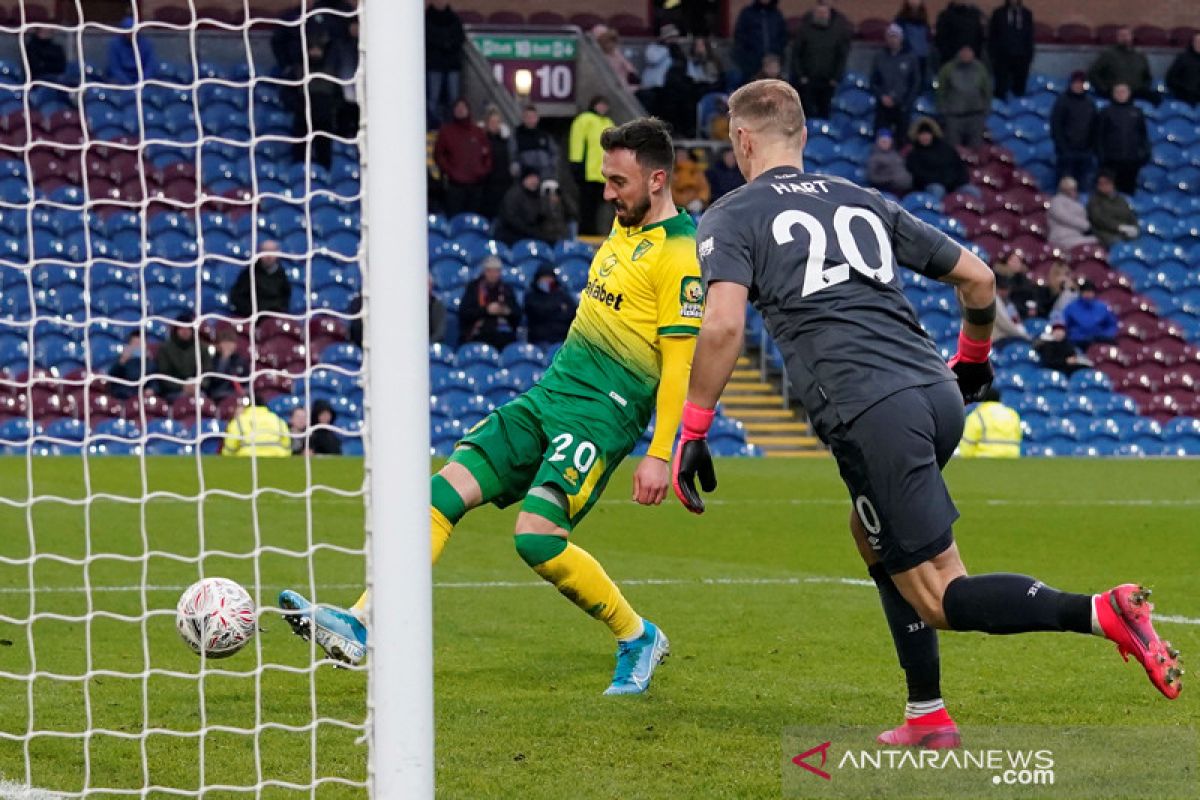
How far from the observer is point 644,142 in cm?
652

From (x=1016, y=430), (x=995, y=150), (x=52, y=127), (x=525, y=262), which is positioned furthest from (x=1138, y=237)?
(x=52, y=127)

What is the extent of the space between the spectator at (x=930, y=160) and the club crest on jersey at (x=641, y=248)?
17942mm

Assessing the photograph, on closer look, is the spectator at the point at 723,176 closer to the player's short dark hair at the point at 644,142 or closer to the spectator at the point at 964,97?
the spectator at the point at 964,97

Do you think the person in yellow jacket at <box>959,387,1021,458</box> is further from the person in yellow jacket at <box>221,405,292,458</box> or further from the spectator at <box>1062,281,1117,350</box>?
the person in yellow jacket at <box>221,405,292,458</box>

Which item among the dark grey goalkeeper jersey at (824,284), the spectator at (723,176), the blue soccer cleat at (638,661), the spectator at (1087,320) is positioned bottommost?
the spectator at (1087,320)

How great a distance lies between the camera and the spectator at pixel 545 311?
20391 millimetres

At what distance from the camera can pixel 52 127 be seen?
21.6 m

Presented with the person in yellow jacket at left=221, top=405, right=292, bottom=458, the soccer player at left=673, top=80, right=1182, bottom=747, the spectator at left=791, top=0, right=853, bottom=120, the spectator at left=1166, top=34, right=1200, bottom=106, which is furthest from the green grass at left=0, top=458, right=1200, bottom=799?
the spectator at left=1166, top=34, right=1200, bottom=106

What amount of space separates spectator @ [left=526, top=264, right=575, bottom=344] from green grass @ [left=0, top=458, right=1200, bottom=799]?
6326 mm

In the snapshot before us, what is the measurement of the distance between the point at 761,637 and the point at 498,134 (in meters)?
14.4

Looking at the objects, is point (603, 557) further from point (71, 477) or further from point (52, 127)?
point (52, 127)

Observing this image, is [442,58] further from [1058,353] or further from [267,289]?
[1058,353]

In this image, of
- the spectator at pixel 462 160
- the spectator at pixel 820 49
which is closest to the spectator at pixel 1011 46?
the spectator at pixel 820 49

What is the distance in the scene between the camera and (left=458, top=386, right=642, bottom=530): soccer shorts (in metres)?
6.41
